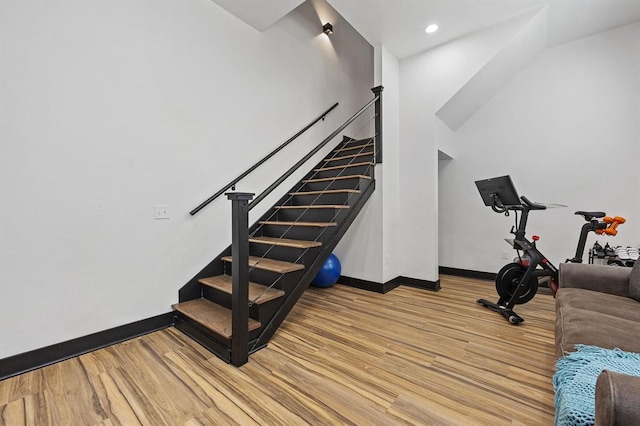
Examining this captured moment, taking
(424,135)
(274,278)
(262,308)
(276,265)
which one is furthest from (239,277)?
(424,135)

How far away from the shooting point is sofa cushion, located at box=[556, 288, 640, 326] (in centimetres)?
155

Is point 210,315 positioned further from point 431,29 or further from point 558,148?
point 558,148

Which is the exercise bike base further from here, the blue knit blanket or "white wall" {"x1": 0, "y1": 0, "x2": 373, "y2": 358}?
"white wall" {"x1": 0, "y1": 0, "x2": 373, "y2": 358}

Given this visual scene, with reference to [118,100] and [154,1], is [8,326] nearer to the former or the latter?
[118,100]

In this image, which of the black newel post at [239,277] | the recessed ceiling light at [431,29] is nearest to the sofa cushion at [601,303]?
the black newel post at [239,277]

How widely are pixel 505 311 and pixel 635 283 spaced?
39.3 inches

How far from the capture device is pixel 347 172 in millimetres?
3844

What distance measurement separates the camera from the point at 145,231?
7.74ft

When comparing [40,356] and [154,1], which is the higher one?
[154,1]

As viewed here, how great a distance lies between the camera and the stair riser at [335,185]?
130 inches

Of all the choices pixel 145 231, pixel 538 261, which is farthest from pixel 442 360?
pixel 145 231

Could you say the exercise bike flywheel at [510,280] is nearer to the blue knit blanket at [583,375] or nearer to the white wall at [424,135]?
the white wall at [424,135]

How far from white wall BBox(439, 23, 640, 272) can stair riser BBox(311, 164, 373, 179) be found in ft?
5.42

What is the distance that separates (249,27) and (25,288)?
324cm
